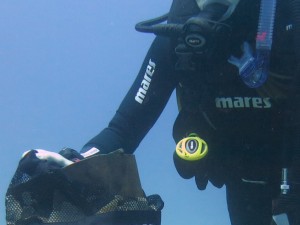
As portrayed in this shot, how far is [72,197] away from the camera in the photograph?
4.29ft

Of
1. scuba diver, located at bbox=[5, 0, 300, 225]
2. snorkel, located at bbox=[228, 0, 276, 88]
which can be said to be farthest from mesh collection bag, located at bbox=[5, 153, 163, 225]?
snorkel, located at bbox=[228, 0, 276, 88]

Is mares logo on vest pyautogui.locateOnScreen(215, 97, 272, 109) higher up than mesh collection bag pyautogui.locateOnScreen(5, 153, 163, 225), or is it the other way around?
mares logo on vest pyautogui.locateOnScreen(215, 97, 272, 109)

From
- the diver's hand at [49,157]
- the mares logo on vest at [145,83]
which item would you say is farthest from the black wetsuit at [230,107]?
the diver's hand at [49,157]

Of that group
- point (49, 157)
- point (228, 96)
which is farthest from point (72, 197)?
point (228, 96)

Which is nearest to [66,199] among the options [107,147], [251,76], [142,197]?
[142,197]

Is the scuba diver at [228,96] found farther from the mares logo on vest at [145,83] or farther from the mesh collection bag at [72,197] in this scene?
the mesh collection bag at [72,197]

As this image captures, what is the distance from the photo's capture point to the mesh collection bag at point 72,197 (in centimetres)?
128

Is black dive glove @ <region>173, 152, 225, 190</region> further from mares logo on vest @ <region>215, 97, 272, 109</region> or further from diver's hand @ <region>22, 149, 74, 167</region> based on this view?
diver's hand @ <region>22, 149, 74, 167</region>

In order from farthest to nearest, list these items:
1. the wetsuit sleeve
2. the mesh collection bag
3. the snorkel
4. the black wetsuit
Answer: the wetsuit sleeve
the black wetsuit
the snorkel
the mesh collection bag

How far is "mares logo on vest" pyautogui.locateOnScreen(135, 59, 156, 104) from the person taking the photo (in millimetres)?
2043

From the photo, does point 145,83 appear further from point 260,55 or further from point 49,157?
point 49,157

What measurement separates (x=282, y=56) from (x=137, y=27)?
627 mm

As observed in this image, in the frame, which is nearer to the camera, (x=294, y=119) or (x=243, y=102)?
(x=294, y=119)

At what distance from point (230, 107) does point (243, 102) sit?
0.19 feet
